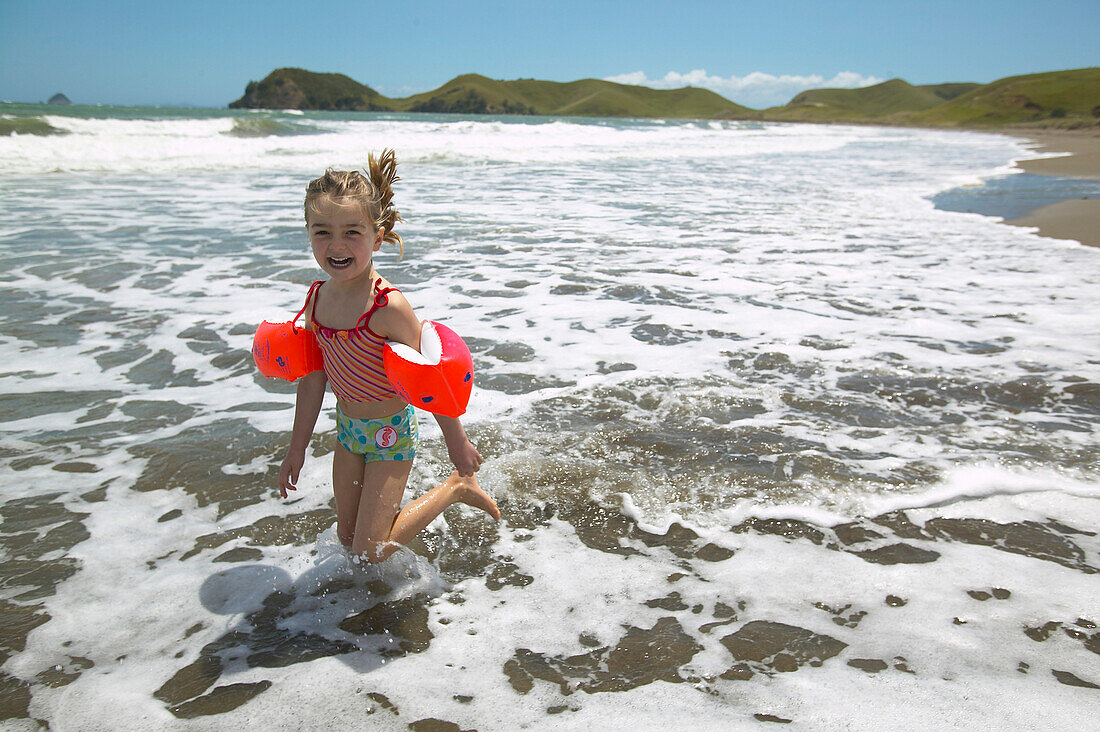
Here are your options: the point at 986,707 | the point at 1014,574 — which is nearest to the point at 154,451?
the point at 986,707

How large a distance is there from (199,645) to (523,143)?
28069 millimetres

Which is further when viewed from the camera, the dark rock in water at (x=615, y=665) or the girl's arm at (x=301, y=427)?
the girl's arm at (x=301, y=427)

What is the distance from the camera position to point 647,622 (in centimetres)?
232

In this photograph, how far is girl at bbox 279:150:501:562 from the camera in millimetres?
Answer: 2297

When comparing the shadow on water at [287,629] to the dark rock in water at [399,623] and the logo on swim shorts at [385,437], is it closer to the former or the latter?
the dark rock in water at [399,623]

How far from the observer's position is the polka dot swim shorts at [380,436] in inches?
99.6

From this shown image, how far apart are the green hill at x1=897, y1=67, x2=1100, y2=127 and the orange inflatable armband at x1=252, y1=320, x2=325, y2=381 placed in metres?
64.9

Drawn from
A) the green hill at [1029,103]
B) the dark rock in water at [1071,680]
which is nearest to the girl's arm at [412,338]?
the dark rock in water at [1071,680]

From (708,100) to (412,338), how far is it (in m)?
158

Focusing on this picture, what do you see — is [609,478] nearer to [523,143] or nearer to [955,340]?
[955,340]

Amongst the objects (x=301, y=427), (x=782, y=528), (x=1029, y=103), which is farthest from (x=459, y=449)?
(x=1029, y=103)

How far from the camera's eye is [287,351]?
2.56m

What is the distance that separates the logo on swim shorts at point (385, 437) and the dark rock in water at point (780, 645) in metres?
1.35

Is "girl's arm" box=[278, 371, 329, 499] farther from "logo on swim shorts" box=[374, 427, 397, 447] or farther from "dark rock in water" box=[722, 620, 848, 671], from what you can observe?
"dark rock in water" box=[722, 620, 848, 671]
